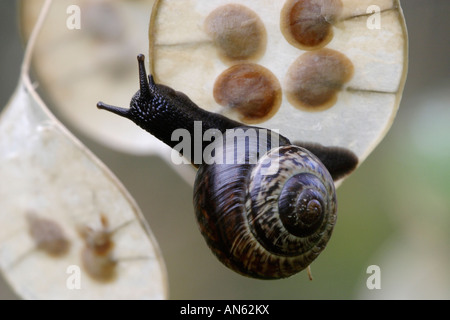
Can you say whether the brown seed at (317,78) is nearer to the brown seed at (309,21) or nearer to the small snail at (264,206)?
the brown seed at (309,21)

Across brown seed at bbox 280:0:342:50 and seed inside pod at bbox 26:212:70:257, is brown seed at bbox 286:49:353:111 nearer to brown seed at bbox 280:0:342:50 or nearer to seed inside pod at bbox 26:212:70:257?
brown seed at bbox 280:0:342:50

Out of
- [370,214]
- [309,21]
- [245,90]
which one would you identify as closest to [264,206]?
[245,90]

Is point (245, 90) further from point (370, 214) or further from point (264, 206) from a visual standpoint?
point (370, 214)

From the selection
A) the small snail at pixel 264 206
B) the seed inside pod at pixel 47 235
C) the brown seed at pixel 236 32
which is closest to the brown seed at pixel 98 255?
the seed inside pod at pixel 47 235

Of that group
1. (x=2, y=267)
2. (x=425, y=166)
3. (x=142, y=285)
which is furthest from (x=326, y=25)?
(x=425, y=166)

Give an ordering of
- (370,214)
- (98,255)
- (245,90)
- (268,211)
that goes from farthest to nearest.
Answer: (370,214) → (98,255) → (245,90) → (268,211)
